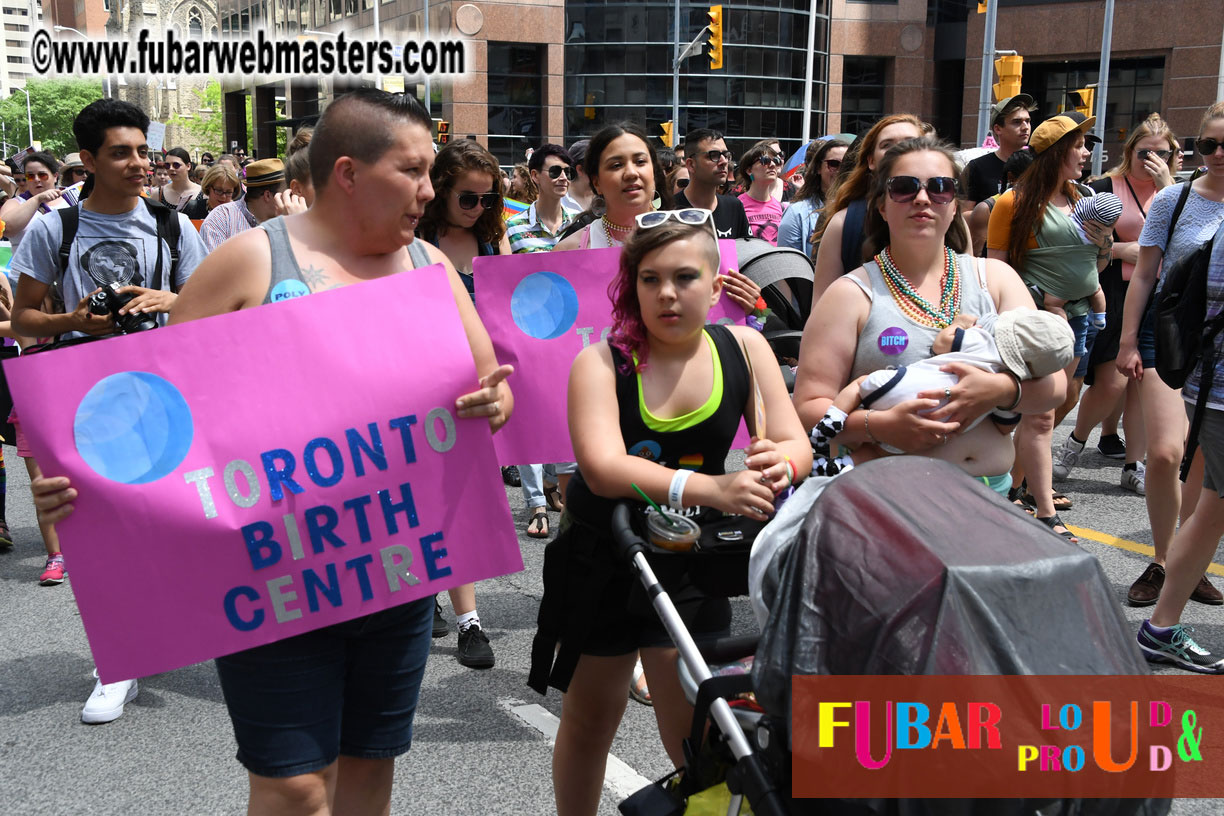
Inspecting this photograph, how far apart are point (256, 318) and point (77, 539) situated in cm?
60

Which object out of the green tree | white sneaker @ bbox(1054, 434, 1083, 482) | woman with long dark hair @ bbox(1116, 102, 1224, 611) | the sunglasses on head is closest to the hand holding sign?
the sunglasses on head

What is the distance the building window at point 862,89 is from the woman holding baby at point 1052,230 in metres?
49.1

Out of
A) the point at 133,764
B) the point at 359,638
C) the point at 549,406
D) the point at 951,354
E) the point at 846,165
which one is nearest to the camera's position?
the point at 359,638

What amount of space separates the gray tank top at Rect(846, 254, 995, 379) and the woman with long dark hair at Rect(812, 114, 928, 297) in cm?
87

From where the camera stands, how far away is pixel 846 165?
558cm

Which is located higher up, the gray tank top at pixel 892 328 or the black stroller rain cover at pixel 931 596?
the gray tank top at pixel 892 328

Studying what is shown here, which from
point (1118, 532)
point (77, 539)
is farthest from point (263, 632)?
point (1118, 532)

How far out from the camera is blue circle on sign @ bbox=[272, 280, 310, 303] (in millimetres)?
2555

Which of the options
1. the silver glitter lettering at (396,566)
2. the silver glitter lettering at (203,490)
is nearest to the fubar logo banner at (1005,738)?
the silver glitter lettering at (396,566)

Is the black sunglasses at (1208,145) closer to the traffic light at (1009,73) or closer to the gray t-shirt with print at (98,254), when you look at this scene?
the gray t-shirt with print at (98,254)

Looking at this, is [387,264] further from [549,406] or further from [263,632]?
[549,406]

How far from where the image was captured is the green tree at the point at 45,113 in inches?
5064

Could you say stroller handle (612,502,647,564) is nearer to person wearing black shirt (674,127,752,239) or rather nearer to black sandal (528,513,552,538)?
person wearing black shirt (674,127,752,239)

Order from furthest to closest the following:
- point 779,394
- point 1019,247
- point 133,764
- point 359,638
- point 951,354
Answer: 1. point 1019,247
2. point 133,764
3. point 951,354
4. point 779,394
5. point 359,638
